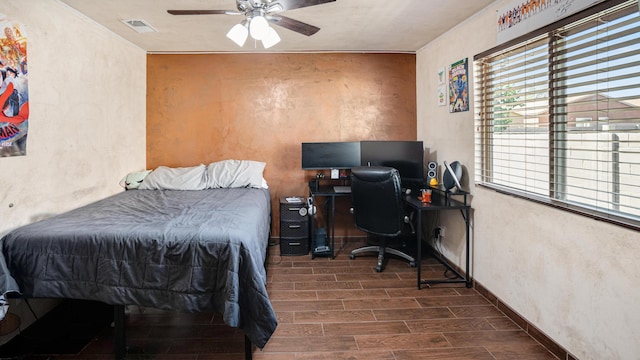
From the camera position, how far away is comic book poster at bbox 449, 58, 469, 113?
326 centimetres

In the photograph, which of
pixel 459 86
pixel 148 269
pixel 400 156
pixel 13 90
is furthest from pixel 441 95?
pixel 13 90

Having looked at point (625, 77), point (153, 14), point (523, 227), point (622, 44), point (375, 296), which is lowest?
point (375, 296)

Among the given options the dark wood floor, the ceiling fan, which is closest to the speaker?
the dark wood floor

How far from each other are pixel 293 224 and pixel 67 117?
225cm

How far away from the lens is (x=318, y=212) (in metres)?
4.55

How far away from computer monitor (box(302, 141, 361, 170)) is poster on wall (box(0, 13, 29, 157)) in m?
2.51

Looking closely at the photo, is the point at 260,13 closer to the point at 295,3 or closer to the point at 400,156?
the point at 295,3

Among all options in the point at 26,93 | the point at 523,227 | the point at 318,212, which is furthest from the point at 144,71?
the point at 523,227

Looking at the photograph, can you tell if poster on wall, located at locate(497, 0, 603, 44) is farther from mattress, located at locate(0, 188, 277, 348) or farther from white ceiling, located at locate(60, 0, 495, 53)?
mattress, located at locate(0, 188, 277, 348)

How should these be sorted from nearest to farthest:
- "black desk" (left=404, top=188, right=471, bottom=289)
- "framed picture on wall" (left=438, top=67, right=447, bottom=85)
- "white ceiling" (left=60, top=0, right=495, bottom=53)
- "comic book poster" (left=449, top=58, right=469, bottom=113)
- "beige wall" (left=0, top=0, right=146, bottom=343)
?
"beige wall" (left=0, top=0, right=146, bottom=343) < "white ceiling" (left=60, top=0, right=495, bottom=53) < "black desk" (left=404, top=188, right=471, bottom=289) < "comic book poster" (left=449, top=58, right=469, bottom=113) < "framed picture on wall" (left=438, top=67, right=447, bottom=85)

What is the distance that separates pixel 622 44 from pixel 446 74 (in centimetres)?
191

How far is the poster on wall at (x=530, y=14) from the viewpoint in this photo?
6.82 feet

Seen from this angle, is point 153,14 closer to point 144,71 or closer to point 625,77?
point 144,71

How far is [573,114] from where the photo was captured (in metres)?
2.12
